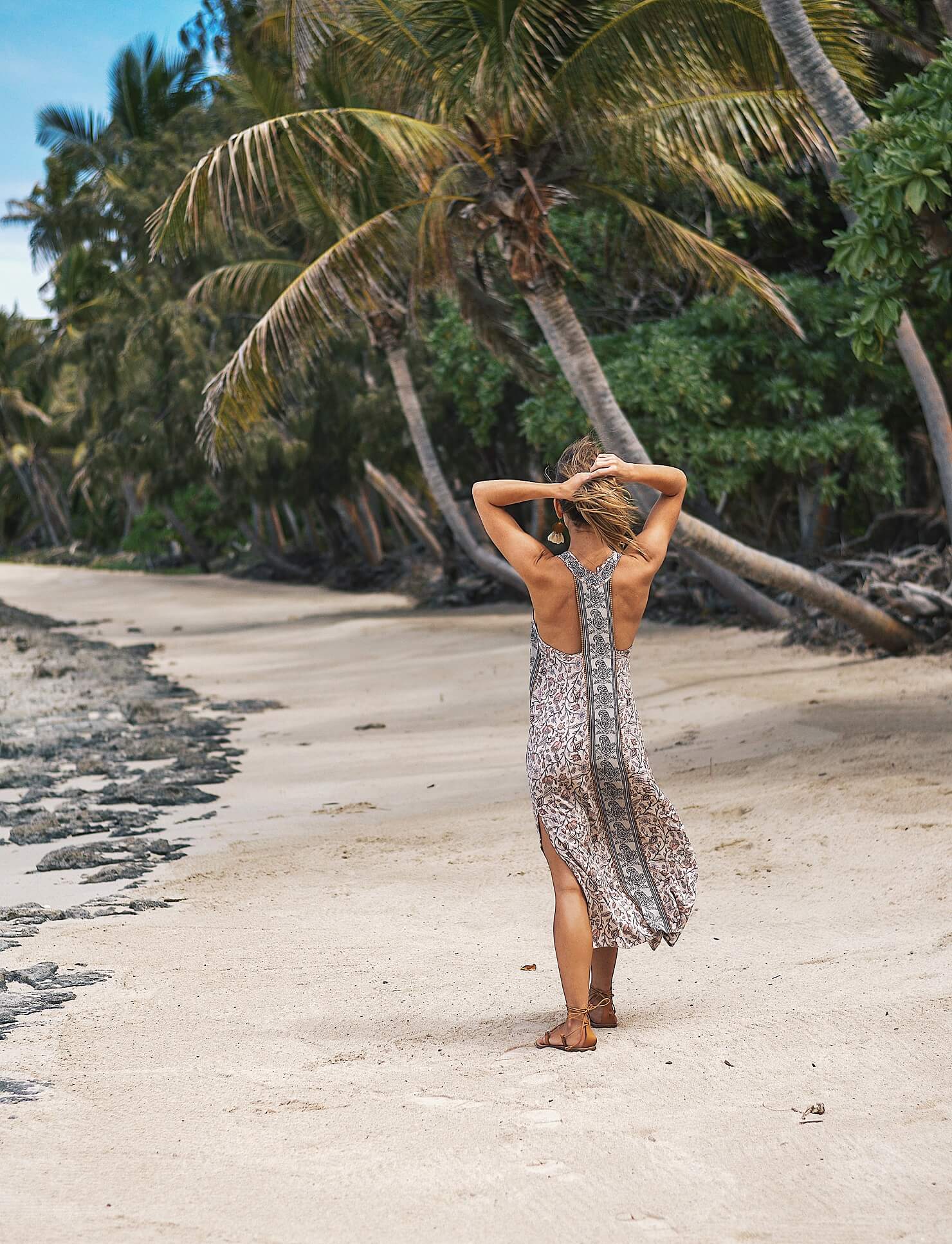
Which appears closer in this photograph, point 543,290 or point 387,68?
point 543,290

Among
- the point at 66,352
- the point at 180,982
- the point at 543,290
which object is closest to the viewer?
the point at 180,982

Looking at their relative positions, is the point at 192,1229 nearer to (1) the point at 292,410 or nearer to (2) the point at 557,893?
(2) the point at 557,893

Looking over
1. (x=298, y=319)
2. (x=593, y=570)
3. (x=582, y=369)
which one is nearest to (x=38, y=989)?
(x=593, y=570)

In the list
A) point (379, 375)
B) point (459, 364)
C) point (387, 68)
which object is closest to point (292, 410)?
point (379, 375)

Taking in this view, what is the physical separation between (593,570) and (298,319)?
27.9 feet

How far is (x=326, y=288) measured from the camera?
11602 millimetres

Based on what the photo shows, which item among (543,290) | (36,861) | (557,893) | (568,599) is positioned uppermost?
(543,290)

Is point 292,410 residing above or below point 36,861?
above

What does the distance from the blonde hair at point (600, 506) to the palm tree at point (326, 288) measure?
7740mm

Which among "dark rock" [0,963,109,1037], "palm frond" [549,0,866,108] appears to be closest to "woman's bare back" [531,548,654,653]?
"dark rock" [0,963,109,1037]

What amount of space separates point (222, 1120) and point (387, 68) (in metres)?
9.99

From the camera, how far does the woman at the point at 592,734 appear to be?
3.77 meters

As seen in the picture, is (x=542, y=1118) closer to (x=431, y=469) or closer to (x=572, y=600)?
(x=572, y=600)

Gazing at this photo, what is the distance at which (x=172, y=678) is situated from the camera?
15.6 meters
